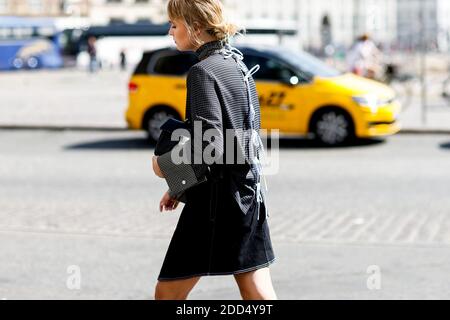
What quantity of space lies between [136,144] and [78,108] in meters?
8.71

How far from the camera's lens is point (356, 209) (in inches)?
407

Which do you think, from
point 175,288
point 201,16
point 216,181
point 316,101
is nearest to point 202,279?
point 175,288

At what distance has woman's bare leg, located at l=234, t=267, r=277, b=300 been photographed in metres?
4.23

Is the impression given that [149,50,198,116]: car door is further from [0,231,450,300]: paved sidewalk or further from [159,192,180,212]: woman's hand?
[159,192,180,212]: woman's hand

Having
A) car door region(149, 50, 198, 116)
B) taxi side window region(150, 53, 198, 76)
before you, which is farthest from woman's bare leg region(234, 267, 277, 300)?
taxi side window region(150, 53, 198, 76)

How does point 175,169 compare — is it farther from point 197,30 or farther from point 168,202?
point 197,30

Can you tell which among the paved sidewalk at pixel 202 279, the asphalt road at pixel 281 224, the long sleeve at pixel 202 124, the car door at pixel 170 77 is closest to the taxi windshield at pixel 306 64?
the asphalt road at pixel 281 224

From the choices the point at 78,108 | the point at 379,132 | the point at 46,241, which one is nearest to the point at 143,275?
the point at 46,241

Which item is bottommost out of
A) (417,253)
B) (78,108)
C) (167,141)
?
(78,108)

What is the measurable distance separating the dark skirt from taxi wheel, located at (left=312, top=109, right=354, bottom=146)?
12110mm

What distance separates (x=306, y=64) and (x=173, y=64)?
2133 mm

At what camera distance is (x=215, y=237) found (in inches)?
164

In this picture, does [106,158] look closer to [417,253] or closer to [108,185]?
[108,185]

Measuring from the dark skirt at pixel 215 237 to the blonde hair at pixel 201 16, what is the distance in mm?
573
